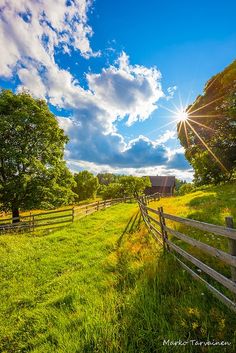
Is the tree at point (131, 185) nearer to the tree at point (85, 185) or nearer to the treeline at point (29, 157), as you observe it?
the tree at point (85, 185)

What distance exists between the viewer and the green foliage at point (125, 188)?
65750 millimetres

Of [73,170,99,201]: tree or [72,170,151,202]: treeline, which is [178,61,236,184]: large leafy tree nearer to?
[72,170,151,202]: treeline

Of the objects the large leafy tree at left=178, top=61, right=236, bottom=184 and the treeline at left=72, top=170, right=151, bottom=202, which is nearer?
the large leafy tree at left=178, top=61, right=236, bottom=184

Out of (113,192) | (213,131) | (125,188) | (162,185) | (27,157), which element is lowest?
(113,192)

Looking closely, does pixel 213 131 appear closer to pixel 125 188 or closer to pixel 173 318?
pixel 173 318

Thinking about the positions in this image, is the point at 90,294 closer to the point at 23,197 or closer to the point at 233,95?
the point at 23,197

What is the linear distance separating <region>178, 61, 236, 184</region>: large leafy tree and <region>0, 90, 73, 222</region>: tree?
12688 millimetres

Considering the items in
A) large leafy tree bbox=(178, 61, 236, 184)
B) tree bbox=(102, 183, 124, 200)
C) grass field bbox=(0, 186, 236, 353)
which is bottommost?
grass field bbox=(0, 186, 236, 353)

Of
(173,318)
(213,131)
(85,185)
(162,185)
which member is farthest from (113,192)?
(173,318)

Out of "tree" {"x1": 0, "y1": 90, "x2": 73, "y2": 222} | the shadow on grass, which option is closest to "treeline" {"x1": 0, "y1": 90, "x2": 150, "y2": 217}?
"tree" {"x1": 0, "y1": 90, "x2": 73, "y2": 222}

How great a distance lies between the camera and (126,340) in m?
3.29

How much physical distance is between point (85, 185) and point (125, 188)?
1333cm

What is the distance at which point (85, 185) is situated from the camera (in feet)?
232

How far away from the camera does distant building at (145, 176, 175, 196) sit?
8344cm
